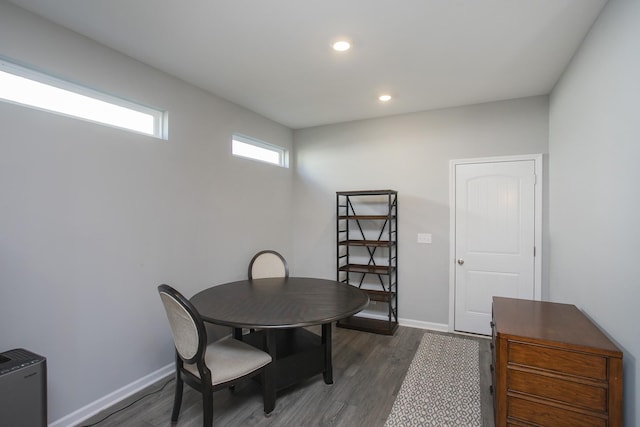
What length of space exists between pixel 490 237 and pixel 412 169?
1195mm

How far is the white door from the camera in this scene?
3.45 m

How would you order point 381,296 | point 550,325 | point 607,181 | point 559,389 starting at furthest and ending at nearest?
point 381,296 → point 550,325 → point 607,181 → point 559,389

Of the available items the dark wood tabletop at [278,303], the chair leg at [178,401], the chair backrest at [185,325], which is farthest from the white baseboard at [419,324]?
the chair backrest at [185,325]

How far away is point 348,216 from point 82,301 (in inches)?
110

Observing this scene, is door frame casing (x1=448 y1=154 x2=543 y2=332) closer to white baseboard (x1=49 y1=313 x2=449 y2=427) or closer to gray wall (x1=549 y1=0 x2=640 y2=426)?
gray wall (x1=549 y1=0 x2=640 y2=426)

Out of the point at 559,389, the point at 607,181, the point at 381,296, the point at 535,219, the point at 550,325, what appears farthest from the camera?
the point at 381,296

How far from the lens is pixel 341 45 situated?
2.33 metres

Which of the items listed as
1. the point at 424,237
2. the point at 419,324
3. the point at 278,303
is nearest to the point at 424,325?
the point at 419,324

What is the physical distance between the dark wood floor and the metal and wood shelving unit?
0.91 metres

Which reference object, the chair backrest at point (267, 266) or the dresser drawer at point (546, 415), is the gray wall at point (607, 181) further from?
the chair backrest at point (267, 266)

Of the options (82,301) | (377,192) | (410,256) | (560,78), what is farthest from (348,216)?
(82,301)

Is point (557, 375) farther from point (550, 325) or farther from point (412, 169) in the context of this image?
point (412, 169)

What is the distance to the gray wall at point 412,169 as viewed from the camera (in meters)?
3.56

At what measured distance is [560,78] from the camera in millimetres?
2877
